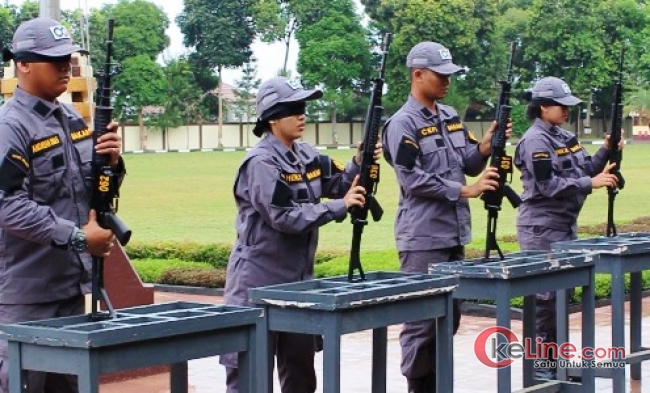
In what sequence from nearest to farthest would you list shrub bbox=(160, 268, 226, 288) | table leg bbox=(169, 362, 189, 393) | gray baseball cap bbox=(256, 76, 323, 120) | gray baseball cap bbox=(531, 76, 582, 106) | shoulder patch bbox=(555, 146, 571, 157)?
1. table leg bbox=(169, 362, 189, 393)
2. gray baseball cap bbox=(256, 76, 323, 120)
3. gray baseball cap bbox=(531, 76, 582, 106)
4. shoulder patch bbox=(555, 146, 571, 157)
5. shrub bbox=(160, 268, 226, 288)

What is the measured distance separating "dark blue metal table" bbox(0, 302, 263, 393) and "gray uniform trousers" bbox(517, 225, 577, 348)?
3.80 meters

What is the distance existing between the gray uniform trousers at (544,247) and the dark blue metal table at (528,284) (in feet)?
2.66

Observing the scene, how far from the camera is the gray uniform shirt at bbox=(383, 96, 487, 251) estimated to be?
24.7ft

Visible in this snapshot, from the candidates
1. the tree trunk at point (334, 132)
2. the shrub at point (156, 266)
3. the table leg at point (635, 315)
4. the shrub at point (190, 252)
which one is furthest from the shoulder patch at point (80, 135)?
the tree trunk at point (334, 132)

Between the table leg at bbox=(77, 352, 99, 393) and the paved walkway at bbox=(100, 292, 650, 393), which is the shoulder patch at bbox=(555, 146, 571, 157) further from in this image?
the table leg at bbox=(77, 352, 99, 393)

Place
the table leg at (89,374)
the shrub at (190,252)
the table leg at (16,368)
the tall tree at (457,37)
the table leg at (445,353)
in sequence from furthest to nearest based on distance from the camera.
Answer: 1. the tall tree at (457,37)
2. the shrub at (190,252)
3. the table leg at (445,353)
4. the table leg at (16,368)
5. the table leg at (89,374)

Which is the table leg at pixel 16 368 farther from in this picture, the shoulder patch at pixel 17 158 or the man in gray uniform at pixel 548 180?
the man in gray uniform at pixel 548 180

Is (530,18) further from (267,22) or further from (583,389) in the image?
(583,389)

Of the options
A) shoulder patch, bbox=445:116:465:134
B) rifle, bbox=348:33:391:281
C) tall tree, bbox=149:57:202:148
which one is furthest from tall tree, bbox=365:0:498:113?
rifle, bbox=348:33:391:281

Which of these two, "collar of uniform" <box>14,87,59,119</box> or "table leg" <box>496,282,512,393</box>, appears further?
"table leg" <box>496,282,512,393</box>

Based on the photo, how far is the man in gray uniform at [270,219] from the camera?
6406 millimetres

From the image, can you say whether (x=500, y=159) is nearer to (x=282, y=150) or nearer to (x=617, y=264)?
(x=617, y=264)

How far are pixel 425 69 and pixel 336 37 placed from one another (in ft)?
247

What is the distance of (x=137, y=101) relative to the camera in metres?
76.1
